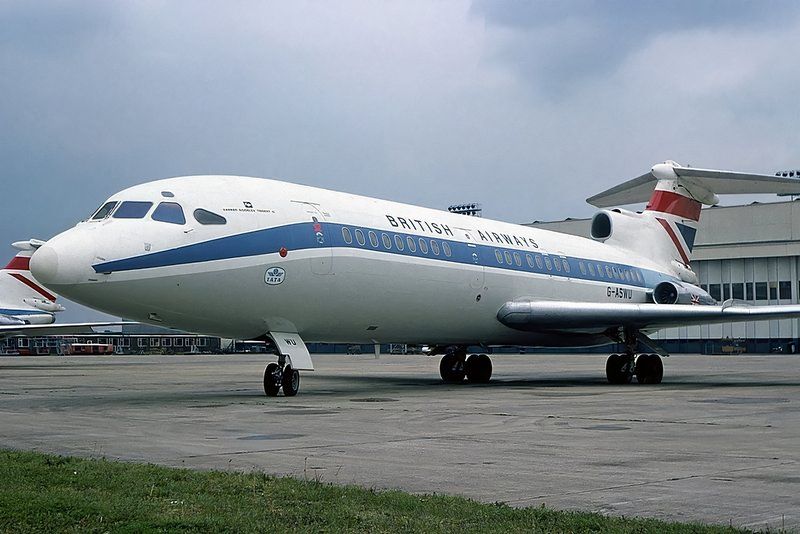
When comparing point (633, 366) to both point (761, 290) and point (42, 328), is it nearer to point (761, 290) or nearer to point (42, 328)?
point (42, 328)

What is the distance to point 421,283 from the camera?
2161 centimetres

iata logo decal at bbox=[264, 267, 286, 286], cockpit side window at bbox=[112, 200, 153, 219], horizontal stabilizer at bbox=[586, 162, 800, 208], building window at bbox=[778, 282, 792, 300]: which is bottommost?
iata logo decal at bbox=[264, 267, 286, 286]

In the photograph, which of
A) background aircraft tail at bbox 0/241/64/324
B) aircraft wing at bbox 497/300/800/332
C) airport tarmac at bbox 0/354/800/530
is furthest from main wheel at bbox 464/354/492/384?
background aircraft tail at bbox 0/241/64/324

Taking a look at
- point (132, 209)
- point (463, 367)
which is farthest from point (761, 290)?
point (132, 209)

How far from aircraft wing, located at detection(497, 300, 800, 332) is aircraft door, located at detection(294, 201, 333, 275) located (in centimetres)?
655

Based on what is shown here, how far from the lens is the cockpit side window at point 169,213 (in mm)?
17391

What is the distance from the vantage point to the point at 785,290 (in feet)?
212

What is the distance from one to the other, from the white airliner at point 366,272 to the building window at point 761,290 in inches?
1503

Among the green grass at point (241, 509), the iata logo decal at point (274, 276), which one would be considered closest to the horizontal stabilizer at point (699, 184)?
the iata logo decal at point (274, 276)

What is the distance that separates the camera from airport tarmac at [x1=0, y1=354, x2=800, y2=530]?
7.87 metres

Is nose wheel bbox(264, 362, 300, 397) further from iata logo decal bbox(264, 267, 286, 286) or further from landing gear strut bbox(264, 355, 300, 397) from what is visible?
iata logo decal bbox(264, 267, 286, 286)

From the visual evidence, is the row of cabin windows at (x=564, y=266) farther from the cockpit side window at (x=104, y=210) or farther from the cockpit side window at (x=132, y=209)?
the cockpit side window at (x=104, y=210)

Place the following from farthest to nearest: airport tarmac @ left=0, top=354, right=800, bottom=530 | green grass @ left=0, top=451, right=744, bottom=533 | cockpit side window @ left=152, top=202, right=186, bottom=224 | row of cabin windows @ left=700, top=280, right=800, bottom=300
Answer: row of cabin windows @ left=700, top=280, right=800, bottom=300
cockpit side window @ left=152, top=202, right=186, bottom=224
airport tarmac @ left=0, top=354, right=800, bottom=530
green grass @ left=0, top=451, right=744, bottom=533

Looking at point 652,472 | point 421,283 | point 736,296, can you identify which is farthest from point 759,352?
point 652,472
